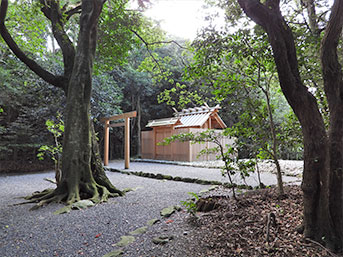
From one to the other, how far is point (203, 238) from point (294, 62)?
1966 millimetres

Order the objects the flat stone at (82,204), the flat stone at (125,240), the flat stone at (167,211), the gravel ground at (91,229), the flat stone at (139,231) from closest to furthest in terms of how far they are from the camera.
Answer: the gravel ground at (91,229), the flat stone at (125,240), the flat stone at (139,231), the flat stone at (167,211), the flat stone at (82,204)

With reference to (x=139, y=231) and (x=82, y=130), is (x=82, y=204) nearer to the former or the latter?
(x=82, y=130)

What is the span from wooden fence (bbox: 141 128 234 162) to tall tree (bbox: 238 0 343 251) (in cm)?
922

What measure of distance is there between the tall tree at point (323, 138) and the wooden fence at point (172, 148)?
9215mm

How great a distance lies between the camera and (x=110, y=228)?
2.81 meters

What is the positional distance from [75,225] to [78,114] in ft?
7.94

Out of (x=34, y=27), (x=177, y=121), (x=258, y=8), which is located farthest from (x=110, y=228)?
(x=177, y=121)

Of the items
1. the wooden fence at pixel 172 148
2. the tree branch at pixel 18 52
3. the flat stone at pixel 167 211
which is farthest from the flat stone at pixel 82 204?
the wooden fence at pixel 172 148

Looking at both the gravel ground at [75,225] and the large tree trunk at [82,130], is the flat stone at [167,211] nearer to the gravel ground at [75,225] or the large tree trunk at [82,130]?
the gravel ground at [75,225]

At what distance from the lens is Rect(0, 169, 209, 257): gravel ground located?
229 cm

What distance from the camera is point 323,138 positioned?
Answer: 1.85 m

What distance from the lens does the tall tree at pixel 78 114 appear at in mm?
4297

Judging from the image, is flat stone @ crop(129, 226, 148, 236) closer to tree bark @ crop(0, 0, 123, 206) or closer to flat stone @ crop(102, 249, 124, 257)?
flat stone @ crop(102, 249, 124, 257)

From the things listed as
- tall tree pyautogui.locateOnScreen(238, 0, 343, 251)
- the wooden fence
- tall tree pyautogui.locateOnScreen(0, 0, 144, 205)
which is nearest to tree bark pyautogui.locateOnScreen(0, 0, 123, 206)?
tall tree pyautogui.locateOnScreen(0, 0, 144, 205)
